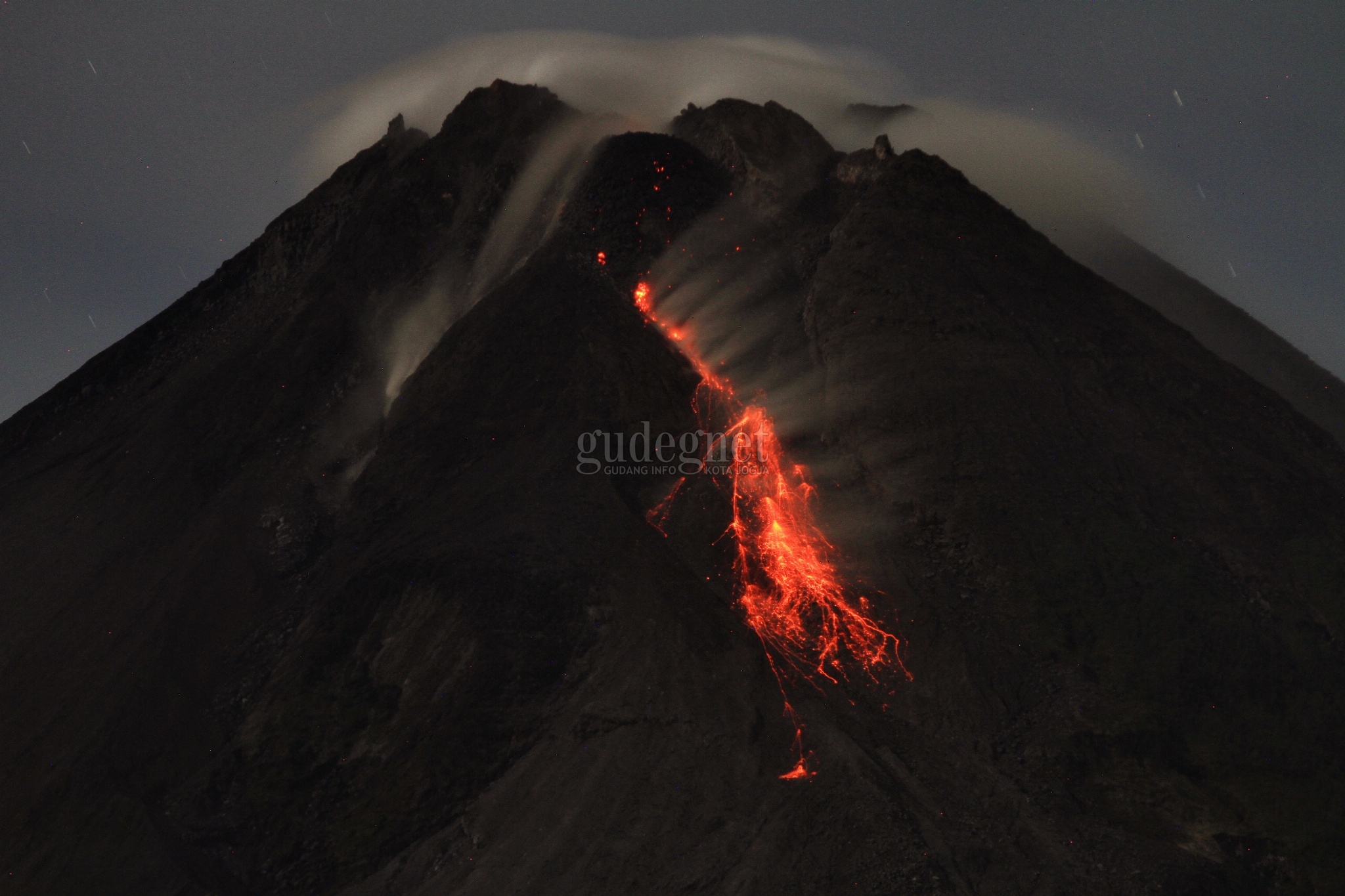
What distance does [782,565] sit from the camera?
25.6m

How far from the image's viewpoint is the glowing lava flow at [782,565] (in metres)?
23.5

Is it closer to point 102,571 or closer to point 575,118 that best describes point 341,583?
point 102,571

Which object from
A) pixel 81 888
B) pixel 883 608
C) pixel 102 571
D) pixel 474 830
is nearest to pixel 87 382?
pixel 102 571

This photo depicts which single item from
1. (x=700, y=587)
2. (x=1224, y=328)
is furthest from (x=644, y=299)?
(x=1224, y=328)

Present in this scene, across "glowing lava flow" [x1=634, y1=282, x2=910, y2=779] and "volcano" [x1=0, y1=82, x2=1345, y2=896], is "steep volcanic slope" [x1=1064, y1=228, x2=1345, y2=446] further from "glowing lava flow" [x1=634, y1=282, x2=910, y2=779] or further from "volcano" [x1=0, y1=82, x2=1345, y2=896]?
"glowing lava flow" [x1=634, y1=282, x2=910, y2=779]

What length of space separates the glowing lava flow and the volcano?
0.13 metres

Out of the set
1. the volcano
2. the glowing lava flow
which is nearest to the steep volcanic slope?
the volcano

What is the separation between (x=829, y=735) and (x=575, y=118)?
36802mm

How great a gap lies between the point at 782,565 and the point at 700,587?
10.7 ft

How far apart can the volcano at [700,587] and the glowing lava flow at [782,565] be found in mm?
129

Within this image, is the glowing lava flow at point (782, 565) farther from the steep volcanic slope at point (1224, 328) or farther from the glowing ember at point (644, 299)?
the steep volcanic slope at point (1224, 328)

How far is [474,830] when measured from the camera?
18781mm

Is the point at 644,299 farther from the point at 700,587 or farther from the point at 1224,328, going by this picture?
the point at 1224,328

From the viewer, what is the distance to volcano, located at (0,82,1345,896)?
19156mm
